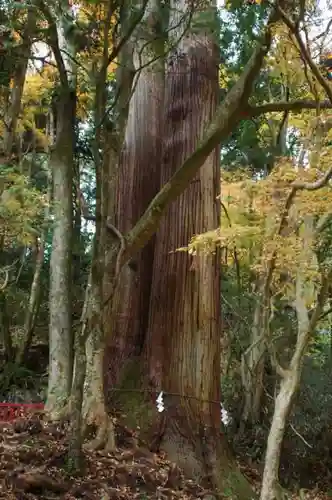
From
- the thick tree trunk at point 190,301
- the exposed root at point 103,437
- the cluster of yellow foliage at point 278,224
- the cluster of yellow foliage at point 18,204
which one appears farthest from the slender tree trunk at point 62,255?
the cluster of yellow foliage at point 278,224

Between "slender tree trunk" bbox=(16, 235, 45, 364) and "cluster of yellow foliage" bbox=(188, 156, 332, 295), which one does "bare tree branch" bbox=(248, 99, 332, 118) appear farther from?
"slender tree trunk" bbox=(16, 235, 45, 364)

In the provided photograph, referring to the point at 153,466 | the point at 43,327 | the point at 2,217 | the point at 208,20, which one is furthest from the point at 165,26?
the point at 43,327

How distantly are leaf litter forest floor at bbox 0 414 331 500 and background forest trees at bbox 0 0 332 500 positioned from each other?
0.16m

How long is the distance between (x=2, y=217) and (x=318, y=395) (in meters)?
7.04

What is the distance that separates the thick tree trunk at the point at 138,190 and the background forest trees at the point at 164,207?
16 mm

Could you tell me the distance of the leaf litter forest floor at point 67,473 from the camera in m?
3.44

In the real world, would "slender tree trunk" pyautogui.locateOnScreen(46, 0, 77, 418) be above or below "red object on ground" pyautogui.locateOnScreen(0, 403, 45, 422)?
above

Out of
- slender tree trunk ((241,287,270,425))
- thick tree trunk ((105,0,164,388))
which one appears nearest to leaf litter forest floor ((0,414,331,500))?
thick tree trunk ((105,0,164,388))

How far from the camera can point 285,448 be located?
9.02 metres

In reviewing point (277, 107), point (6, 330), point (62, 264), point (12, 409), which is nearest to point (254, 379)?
point (6, 330)

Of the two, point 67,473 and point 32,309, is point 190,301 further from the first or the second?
point 32,309

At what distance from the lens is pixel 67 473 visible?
11.9 feet

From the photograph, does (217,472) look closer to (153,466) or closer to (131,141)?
(153,466)

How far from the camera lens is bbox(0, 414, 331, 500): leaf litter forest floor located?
3441mm
